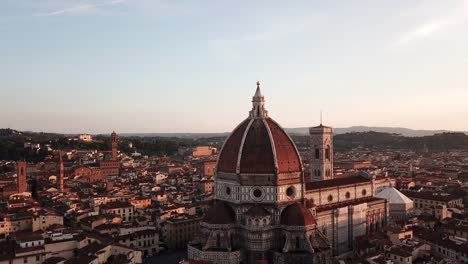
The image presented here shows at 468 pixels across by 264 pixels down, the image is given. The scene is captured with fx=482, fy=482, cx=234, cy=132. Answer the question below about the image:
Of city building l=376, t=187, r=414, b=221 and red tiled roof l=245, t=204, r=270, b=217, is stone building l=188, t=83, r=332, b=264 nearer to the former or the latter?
red tiled roof l=245, t=204, r=270, b=217

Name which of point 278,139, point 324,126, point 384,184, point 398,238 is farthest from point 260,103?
point 384,184

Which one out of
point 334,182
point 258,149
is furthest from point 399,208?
point 258,149

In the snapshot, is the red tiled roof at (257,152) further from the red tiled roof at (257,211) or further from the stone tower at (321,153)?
the stone tower at (321,153)

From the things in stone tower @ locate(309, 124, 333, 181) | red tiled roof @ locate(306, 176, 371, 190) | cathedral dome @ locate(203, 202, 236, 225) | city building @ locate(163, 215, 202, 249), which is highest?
stone tower @ locate(309, 124, 333, 181)

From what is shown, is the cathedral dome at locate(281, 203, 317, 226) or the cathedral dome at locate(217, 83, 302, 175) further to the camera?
the cathedral dome at locate(217, 83, 302, 175)

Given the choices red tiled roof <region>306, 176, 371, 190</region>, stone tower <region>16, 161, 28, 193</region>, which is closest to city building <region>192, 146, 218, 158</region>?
stone tower <region>16, 161, 28, 193</region>

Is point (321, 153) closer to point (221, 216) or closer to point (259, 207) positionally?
point (259, 207)
